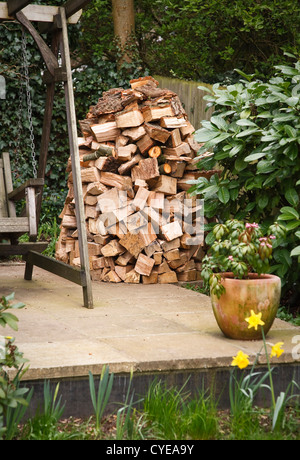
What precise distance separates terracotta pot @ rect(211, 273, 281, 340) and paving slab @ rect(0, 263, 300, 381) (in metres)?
0.06

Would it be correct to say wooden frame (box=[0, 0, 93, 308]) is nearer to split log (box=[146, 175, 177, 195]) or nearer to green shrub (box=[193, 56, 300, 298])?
green shrub (box=[193, 56, 300, 298])

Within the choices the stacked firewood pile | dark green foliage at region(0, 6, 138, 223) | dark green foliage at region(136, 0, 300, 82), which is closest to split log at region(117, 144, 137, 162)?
the stacked firewood pile

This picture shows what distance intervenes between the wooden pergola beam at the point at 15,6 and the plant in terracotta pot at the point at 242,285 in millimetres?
2042

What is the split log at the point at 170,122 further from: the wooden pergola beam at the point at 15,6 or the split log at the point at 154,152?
the wooden pergola beam at the point at 15,6

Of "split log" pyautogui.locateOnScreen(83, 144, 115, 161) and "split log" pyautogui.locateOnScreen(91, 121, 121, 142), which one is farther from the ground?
"split log" pyautogui.locateOnScreen(91, 121, 121, 142)

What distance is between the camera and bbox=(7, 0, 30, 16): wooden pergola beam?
3939mm

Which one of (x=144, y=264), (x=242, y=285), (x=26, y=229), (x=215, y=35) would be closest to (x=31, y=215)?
(x=26, y=229)

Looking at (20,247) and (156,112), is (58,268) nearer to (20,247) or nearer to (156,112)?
(20,247)

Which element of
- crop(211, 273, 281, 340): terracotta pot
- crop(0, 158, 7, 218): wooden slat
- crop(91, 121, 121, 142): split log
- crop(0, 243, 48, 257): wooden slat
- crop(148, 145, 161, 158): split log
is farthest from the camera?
crop(91, 121, 121, 142): split log

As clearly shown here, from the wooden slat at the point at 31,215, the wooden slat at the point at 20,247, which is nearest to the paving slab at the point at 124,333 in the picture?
the wooden slat at the point at 20,247

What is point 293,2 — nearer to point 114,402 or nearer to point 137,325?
point 137,325

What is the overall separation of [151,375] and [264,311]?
0.70 meters

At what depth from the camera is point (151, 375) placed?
255cm
